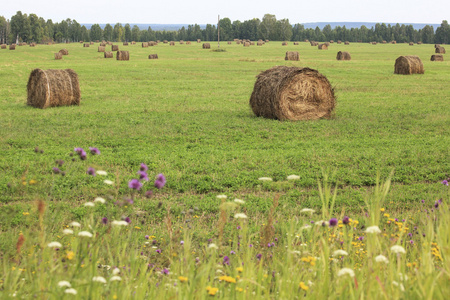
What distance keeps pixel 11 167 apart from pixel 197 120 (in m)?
6.54

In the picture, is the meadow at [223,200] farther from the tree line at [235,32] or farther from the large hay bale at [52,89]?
the tree line at [235,32]

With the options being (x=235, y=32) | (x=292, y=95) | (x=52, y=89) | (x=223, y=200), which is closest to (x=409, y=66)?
(x=292, y=95)

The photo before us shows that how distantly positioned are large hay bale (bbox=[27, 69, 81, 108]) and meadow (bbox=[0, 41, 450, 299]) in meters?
0.58

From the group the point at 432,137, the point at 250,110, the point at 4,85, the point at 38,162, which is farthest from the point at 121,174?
the point at 4,85

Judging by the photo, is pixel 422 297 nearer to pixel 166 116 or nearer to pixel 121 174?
pixel 121 174

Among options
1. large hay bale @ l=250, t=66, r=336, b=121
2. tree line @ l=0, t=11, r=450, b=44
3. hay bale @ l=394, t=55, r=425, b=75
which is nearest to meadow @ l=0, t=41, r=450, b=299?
large hay bale @ l=250, t=66, r=336, b=121

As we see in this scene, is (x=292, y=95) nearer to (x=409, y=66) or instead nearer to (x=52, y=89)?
(x=52, y=89)

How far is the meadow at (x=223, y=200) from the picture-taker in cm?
336

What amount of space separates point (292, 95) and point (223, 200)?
10.4 meters

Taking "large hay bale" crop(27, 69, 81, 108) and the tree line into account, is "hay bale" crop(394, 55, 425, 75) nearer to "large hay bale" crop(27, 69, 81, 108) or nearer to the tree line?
"large hay bale" crop(27, 69, 81, 108)

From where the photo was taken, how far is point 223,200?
5.99 m

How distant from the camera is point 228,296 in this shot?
3.46 meters

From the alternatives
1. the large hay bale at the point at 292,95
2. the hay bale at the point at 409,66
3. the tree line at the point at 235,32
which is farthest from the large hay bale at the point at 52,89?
the tree line at the point at 235,32

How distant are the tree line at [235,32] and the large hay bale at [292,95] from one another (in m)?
121
